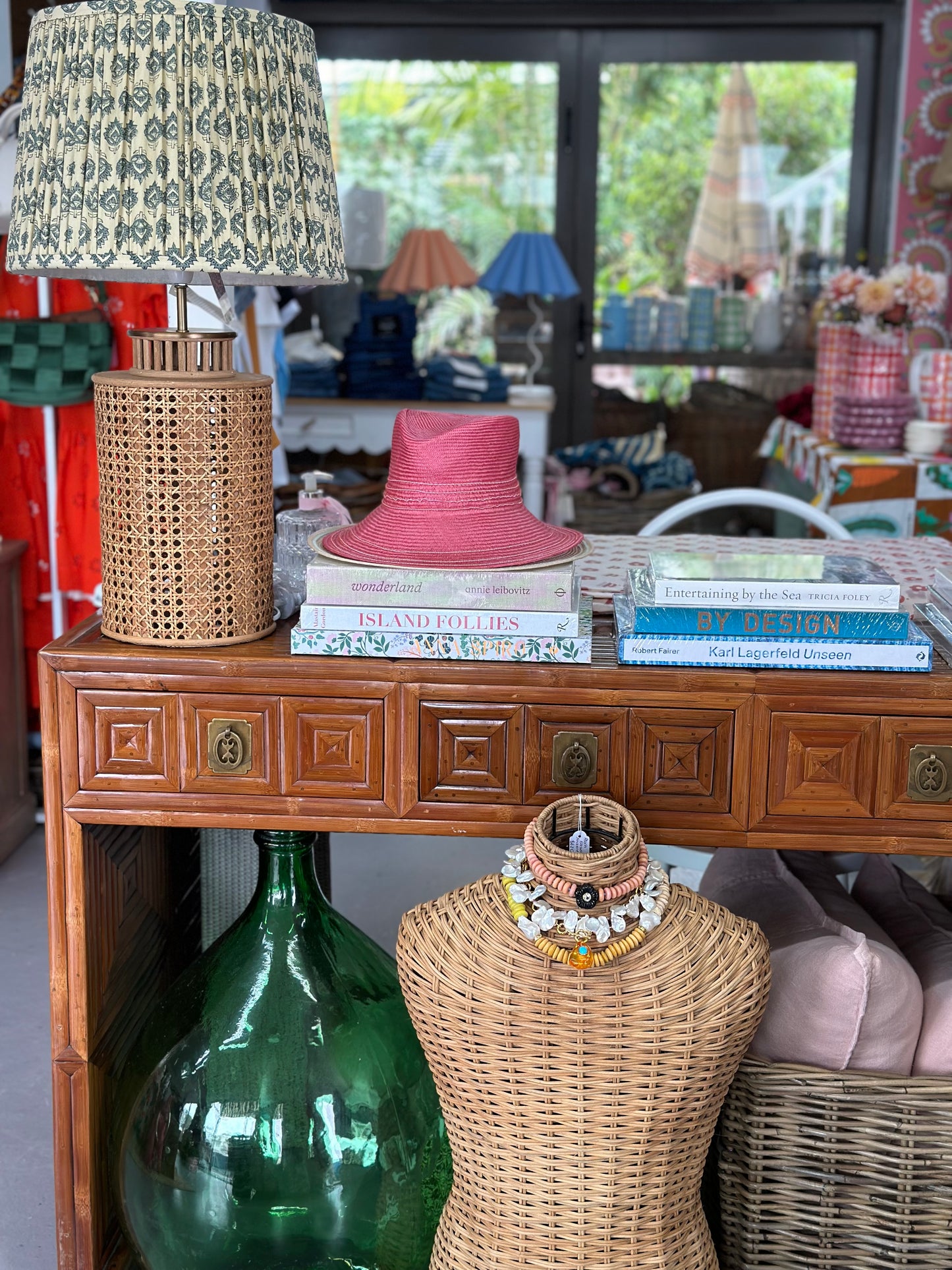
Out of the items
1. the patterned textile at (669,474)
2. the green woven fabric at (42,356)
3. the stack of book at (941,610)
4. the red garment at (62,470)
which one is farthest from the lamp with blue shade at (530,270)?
the stack of book at (941,610)

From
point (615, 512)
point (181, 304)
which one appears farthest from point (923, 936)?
point (615, 512)

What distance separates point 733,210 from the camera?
5930 mm

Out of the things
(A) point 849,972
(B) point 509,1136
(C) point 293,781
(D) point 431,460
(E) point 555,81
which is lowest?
Answer: (B) point 509,1136

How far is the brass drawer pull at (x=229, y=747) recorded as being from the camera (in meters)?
1.57

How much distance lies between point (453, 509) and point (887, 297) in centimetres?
301

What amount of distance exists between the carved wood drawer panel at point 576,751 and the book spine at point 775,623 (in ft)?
0.38

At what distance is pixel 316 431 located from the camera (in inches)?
205

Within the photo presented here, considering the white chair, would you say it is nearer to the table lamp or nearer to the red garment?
the table lamp

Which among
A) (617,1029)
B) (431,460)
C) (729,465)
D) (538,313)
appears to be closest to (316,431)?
(538,313)

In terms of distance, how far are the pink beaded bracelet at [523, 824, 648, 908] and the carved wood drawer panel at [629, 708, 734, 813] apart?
117 mm

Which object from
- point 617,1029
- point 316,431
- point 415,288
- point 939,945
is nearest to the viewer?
point 617,1029

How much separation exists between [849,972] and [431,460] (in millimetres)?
772

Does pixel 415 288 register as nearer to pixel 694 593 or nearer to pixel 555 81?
pixel 555 81

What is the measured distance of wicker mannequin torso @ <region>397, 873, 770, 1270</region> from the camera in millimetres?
1412
